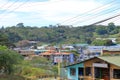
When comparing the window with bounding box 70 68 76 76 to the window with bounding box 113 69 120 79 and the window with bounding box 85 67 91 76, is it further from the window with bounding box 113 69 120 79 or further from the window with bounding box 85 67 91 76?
the window with bounding box 113 69 120 79

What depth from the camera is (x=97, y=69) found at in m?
29.2

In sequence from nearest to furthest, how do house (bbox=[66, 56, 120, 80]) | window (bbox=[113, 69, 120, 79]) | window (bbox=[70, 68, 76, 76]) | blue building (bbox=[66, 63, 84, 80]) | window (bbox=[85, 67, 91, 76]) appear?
window (bbox=[113, 69, 120, 79]), house (bbox=[66, 56, 120, 80]), window (bbox=[85, 67, 91, 76]), blue building (bbox=[66, 63, 84, 80]), window (bbox=[70, 68, 76, 76])

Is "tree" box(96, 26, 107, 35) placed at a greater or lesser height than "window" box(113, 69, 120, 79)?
greater

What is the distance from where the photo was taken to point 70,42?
97.9 meters

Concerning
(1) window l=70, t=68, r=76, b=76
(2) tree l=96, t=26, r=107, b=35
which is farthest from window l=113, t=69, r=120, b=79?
(2) tree l=96, t=26, r=107, b=35

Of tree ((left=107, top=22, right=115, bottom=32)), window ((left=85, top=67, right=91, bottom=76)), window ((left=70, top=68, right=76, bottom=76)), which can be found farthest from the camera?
tree ((left=107, top=22, right=115, bottom=32))

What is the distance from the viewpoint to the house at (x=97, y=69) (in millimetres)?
26891

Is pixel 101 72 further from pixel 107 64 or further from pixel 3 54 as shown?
pixel 3 54

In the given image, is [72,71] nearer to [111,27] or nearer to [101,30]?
[111,27]

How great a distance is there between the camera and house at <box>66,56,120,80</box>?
88.2ft

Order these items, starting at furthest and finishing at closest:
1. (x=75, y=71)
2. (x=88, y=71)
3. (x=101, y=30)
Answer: (x=101, y=30) → (x=75, y=71) → (x=88, y=71)

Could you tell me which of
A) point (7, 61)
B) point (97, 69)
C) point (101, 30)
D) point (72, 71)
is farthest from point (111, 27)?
point (97, 69)

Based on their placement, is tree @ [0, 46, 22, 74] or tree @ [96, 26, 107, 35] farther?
tree @ [96, 26, 107, 35]

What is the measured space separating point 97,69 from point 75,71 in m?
3.60
